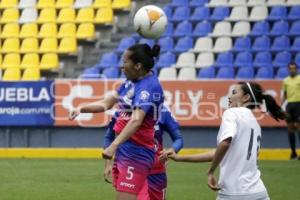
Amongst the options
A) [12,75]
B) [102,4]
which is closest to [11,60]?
[12,75]

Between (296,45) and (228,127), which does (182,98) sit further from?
(228,127)

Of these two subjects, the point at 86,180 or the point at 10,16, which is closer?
the point at 86,180

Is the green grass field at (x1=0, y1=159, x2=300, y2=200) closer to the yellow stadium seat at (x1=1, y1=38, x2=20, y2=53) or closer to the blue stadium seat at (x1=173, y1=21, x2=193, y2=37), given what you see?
the blue stadium seat at (x1=173, y1=21, x2=193, y2=37)

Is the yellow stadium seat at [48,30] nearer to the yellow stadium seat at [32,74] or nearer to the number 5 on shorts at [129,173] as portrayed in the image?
the yellow stadium seat at [32,74]

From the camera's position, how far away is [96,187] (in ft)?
49.7

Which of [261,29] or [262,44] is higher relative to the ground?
[261,29]

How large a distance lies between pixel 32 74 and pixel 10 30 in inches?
92.4

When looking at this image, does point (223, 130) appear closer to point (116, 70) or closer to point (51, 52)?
point (116, 70)

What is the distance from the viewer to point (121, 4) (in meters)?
26.5

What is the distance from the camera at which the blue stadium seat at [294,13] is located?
2474 centimetres

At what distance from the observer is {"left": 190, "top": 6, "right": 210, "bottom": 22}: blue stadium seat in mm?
25531

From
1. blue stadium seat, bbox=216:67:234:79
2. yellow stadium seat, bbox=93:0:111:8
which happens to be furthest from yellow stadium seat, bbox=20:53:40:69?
blue stadium seat, bbox=216:67:234:79

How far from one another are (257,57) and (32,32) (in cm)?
679

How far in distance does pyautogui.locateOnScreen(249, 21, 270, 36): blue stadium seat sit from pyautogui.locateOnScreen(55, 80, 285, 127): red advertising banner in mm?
3581
